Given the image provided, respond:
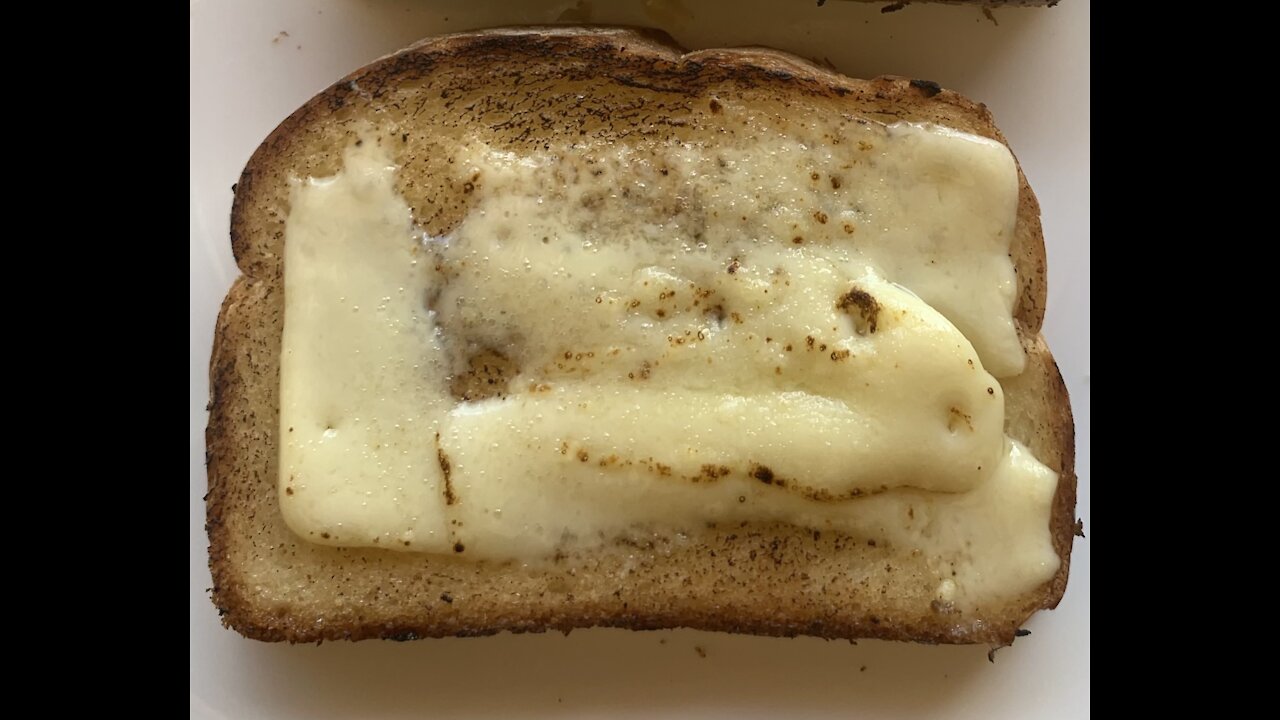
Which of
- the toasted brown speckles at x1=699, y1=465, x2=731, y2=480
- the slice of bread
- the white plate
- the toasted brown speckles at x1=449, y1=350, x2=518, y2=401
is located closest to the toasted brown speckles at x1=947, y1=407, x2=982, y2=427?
the slice of bread

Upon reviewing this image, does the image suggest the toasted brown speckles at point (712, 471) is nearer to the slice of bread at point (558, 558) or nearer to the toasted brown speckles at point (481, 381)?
the slice of bread at point (558, 558)

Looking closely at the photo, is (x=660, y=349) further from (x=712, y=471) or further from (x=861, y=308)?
(x=861, y=308)

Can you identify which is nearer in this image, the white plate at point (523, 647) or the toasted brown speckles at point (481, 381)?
the toasted brown speckles at point (481, 381)

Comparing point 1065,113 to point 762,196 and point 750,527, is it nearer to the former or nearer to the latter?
point 762,196

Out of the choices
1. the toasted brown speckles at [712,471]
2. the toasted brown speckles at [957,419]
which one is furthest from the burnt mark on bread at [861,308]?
the toasted brown speckles at [712,471]

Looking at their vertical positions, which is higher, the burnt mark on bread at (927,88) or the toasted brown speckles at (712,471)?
the burnt mark on bread at (927,88)

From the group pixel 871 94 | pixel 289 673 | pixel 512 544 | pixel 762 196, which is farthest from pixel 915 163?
pixel 289 673

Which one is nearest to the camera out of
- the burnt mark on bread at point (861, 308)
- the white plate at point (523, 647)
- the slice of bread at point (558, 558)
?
the burnt mark on bread at point (861, 308)

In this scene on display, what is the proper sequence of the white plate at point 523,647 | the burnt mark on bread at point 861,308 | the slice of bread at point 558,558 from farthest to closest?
1. the white plate at point 523,647
2. the slice of bread at point 558,558
3. the burnt mark on bread at point 861,308

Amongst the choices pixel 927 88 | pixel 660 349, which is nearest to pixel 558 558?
pixel 660 349
